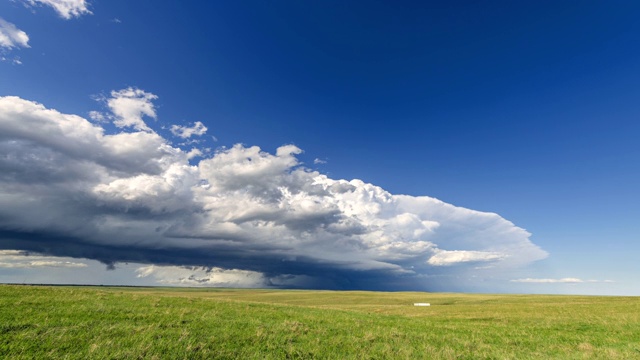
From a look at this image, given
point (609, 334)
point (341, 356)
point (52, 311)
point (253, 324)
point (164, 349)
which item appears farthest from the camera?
point (609, 334)

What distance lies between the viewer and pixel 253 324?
2112 centimetres

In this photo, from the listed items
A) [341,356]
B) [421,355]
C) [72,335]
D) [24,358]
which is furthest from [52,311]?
[421,355]

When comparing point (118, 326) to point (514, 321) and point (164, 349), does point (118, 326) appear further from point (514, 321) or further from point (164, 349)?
point (514, 321)

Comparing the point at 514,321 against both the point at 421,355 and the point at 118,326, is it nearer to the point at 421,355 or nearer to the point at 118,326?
A: the point at 421,355

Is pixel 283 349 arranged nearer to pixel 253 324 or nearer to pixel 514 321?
pixel 253 324

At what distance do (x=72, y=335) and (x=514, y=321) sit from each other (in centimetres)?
3645

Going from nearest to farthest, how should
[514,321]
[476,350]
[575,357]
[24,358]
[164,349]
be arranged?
1. [24,358]
2. [164,349]
3. [575,357]
4. [476,350]
5. [514,321]

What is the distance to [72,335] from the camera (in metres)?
13.9

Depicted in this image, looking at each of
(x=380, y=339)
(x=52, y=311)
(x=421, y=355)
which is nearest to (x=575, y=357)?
(x=421, y=355)

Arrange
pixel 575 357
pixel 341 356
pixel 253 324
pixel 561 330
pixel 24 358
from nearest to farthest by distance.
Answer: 1. pixel 24 358
2. pixel 341 356
3. pixel 575 357
4. pixel 253 324
5. pixel 561 330

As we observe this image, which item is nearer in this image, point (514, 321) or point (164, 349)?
point (164, 349)

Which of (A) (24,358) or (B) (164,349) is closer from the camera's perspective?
(A) (24,358)

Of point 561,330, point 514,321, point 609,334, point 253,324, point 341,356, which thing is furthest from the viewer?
point 514,321

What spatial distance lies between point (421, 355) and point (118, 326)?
14909mm
